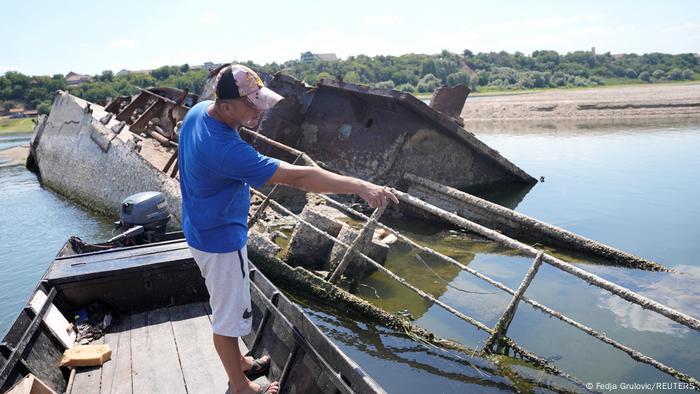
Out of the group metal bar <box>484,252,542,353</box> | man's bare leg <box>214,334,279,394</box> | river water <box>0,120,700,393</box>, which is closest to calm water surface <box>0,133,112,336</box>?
river water <box>0,120,700,393</box>

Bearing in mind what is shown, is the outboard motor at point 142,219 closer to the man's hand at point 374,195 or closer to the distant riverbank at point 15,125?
the man's hand at point 374,195

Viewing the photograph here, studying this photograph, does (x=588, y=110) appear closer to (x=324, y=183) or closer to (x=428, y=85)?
(x=324, y=183)

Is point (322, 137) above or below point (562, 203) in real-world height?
above

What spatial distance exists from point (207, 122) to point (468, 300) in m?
5.09

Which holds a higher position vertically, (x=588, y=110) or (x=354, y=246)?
(x=588, y=110)

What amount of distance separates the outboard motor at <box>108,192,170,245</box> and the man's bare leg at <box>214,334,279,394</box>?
350cm

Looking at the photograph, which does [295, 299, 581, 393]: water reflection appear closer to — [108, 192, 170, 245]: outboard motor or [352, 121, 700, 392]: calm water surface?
[352, 121, 700, 392]: calm water surface

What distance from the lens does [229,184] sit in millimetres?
2738

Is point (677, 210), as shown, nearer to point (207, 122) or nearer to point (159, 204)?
point (159, 204)

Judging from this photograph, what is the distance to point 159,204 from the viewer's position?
651cm

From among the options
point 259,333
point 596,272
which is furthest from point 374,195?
point 596,272

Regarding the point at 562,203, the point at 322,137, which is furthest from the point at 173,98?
the point at 562,203

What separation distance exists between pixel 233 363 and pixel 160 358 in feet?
3.86

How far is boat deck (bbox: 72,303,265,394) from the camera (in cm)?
352
